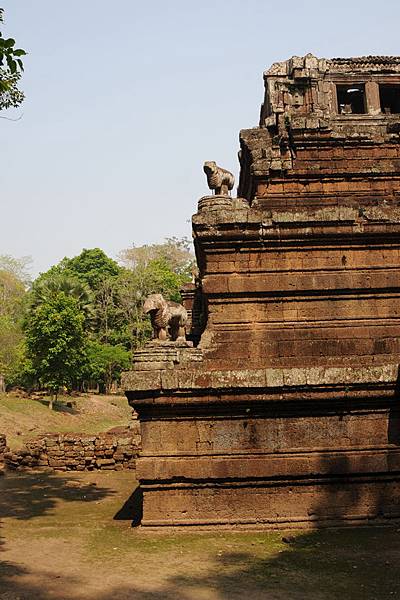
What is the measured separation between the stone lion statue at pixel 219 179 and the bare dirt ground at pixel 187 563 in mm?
5845

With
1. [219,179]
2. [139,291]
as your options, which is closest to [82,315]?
[139,291]

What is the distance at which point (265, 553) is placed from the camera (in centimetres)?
681

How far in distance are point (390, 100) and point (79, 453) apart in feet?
53.5

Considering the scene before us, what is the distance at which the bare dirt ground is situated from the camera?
564cm

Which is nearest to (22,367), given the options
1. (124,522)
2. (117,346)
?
(117,346)

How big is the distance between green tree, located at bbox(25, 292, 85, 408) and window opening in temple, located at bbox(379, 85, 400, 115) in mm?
21946

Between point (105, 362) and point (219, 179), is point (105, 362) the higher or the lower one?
the lower one

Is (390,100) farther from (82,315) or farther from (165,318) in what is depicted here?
(82,315)

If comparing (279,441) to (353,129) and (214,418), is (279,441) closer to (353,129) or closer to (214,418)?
(214,418)

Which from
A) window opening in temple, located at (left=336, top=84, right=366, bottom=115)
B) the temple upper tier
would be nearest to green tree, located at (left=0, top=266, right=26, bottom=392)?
window opening in temple, located at (left=336, top=84, right=366, bottom=115)

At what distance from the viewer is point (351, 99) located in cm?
2214

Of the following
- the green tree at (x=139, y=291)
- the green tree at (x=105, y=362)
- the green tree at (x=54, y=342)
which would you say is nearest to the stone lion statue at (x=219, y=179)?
the green tree at (x=54, y=342)

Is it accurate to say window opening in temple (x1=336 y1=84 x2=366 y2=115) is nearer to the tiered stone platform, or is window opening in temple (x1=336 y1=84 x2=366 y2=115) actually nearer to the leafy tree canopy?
the tiered stone platform

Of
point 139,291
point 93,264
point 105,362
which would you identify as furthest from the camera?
point 93,264
